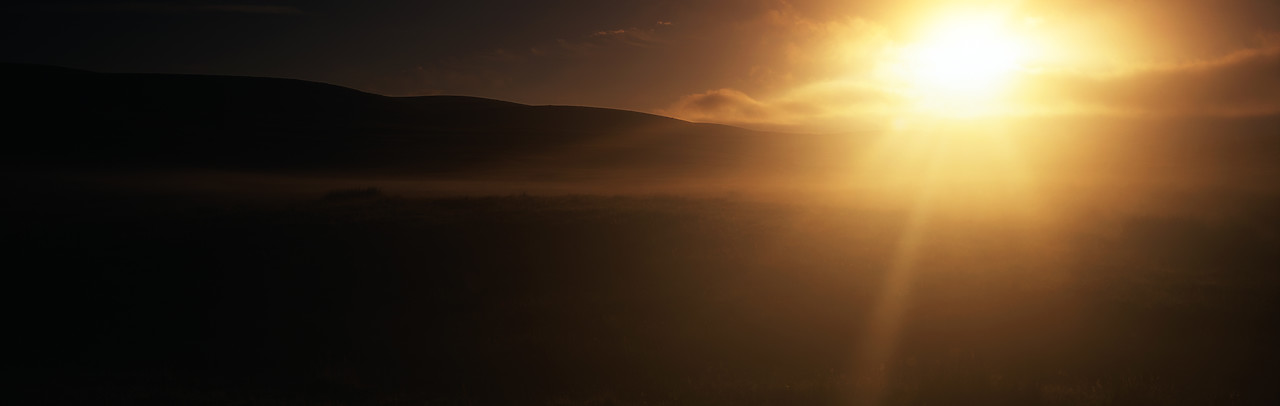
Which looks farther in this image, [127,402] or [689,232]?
[689,232]

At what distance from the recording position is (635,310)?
37.7 ft

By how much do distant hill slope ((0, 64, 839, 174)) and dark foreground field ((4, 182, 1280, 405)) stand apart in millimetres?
35018

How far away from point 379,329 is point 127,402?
12.4 ft

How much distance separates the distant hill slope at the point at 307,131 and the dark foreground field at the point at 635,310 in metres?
35.0

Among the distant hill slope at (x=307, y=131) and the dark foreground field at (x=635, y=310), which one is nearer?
the dark foreground field at (x=635, y=310)

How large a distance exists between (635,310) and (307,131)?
63692mm

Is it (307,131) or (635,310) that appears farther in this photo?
(307,131)

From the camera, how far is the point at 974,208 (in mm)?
22047

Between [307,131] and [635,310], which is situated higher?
[307,131]

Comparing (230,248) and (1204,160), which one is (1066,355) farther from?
(1204,160)

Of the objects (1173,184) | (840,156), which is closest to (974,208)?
(1173,184)

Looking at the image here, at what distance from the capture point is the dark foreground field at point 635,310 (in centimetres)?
858

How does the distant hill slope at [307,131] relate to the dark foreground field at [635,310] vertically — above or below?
above

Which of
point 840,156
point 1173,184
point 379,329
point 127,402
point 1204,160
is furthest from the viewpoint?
point 840,156
